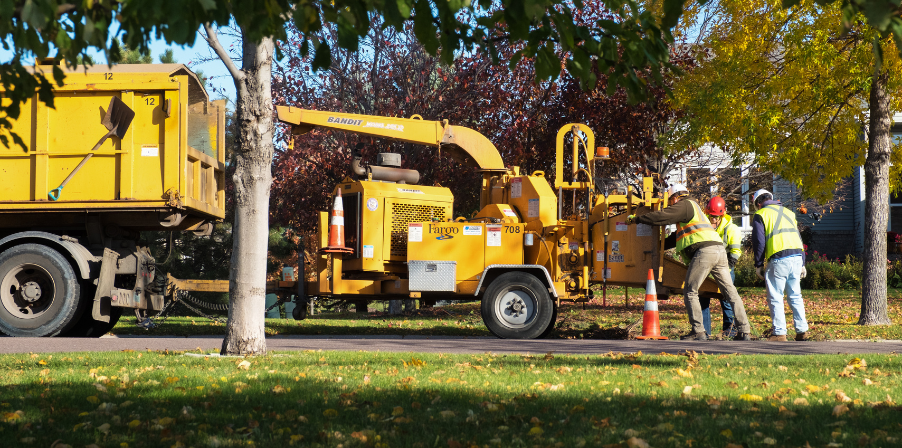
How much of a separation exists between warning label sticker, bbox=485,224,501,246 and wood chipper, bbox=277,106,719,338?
1cm

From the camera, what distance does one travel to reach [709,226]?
35.8 ft

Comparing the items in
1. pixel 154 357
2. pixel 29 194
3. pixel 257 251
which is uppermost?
pixel 29 194

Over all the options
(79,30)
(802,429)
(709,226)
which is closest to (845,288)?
(709,226)

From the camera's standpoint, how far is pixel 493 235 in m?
11.6

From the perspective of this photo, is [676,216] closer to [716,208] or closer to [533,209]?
[716,208]

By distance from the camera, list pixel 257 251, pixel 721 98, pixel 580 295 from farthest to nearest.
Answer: pixel 721 98
pixel 580 295
pixel 257 251

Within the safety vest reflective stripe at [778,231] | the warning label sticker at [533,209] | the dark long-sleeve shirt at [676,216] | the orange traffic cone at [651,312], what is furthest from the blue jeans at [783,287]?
the warning label sticker at [533,209]

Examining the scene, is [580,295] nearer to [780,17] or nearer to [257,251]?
[257,251]

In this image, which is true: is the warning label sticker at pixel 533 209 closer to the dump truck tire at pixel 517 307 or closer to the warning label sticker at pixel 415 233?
the dump truck tire at pixel 517 307

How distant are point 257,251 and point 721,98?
29.4 ft

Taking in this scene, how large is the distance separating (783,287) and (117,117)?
8.42 metres

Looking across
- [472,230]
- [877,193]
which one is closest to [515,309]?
[472,230]

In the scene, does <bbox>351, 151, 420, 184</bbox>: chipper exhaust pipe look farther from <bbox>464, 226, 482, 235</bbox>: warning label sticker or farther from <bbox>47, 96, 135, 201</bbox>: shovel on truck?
<bbox>47, 96, 135, 201</bbox>: shovel on truck

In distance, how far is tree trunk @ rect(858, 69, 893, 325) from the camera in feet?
44.0
